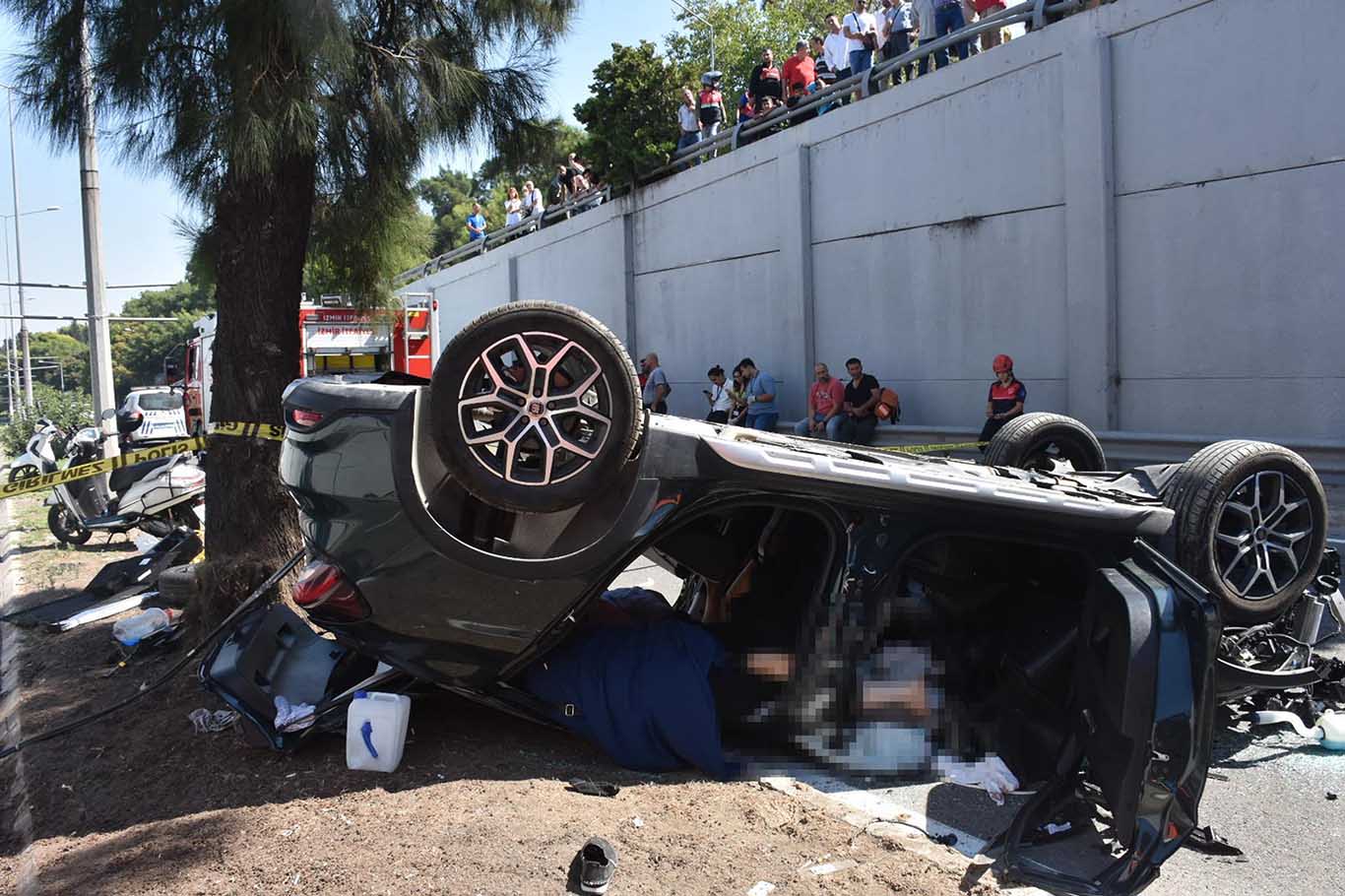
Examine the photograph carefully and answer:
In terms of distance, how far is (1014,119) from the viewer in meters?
12.2

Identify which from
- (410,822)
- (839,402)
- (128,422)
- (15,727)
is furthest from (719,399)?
(410,822)

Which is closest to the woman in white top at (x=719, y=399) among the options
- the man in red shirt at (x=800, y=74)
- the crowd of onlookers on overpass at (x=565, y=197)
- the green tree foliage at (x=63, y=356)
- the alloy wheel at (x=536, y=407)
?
the man in red shirt at (x=800, y=74)

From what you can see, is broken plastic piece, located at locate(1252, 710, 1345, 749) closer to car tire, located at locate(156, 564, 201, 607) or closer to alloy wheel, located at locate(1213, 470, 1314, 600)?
alloy wheel, located at locate(1213, 470, 1314, 600)

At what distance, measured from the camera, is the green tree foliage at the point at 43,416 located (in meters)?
21.4

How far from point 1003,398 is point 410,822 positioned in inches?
355

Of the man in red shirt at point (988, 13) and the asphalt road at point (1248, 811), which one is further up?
the man in red shirt at point (988, 13)

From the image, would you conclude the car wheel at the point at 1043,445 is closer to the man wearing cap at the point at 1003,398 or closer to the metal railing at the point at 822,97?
the metal railing at the point at 822,97

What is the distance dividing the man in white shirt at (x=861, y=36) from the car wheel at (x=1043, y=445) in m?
10.5

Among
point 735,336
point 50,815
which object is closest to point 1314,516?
point 50,815

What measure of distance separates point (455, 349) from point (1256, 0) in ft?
30.2

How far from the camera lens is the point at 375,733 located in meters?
3.97

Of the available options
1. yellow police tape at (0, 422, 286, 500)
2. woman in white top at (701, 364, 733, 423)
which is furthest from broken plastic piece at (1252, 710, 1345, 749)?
woman in white top at (701, 364, 733, 423)

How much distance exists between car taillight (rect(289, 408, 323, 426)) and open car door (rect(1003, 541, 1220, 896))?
2780 millimetres

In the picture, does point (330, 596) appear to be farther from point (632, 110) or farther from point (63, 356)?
point (63, 356)
